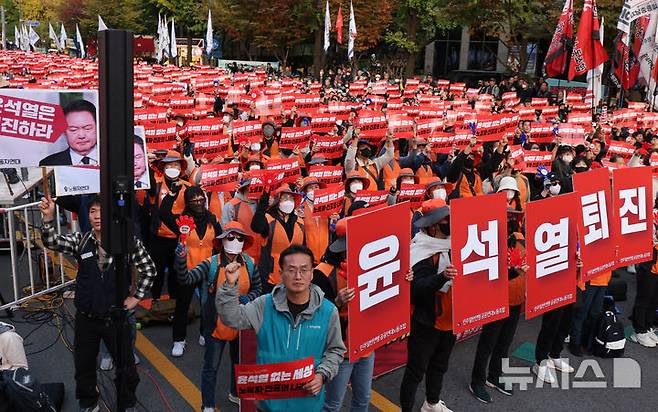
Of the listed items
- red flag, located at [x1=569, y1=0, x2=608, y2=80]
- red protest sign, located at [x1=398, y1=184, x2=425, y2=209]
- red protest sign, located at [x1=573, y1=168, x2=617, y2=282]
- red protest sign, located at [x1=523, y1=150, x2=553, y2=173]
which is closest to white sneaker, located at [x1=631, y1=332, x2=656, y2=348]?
red protest sign, located at [x1=573, y1=168, x2=617, y2=282]

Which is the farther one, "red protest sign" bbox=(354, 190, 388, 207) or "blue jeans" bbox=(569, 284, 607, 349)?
"red protest sign" bbox=(354, 190, 388, 207)

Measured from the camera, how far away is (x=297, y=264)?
3.90 m

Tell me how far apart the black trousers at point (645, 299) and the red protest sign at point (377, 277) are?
160 inches

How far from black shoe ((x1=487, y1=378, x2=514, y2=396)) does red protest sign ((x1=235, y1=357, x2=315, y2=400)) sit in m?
3.04

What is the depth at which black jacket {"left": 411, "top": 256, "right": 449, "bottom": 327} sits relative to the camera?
5.00m

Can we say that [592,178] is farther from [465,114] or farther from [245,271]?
[465,114]

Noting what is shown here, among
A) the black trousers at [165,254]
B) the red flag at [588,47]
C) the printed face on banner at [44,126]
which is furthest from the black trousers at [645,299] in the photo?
the red flag at [588,47]

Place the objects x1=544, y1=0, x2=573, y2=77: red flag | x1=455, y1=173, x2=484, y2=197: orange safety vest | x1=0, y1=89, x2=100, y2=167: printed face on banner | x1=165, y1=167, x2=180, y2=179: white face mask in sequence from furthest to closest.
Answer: x1=544, y1=0, x2=573, y2=77: red flag, x1=455, y1=173, x2=484, y2=197: orange safety vest, x1=165, y1=167, x2=180, y2=179: white face mask, x1=0, y1=89, x2=100, y2=167: printed face on banner

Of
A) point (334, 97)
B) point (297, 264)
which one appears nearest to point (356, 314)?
point (297, 264)

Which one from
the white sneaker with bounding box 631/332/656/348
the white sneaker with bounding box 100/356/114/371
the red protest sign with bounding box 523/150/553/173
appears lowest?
the white sneaker with bounding box 631/332/656/348

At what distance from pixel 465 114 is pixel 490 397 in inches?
302

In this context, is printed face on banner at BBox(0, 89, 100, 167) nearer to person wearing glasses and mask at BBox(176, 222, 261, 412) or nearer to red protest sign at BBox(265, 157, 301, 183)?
person wearing glasses and mask at BBox(176, 222, 261, 412)

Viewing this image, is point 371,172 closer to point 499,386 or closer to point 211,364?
point 499,386

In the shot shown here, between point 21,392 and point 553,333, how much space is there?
4.94 meters
